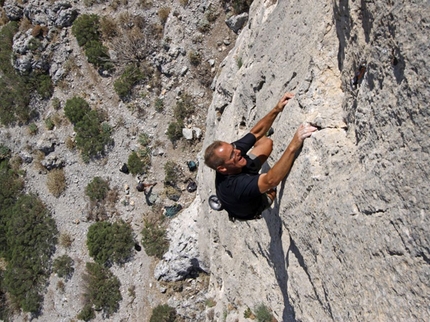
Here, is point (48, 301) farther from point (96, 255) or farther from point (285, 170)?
point (285, 170)

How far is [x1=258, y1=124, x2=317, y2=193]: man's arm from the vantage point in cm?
453

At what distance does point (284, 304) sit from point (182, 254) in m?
6.50

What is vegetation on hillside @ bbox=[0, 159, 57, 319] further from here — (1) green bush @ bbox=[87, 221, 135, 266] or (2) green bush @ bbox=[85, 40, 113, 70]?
(2) green bush @ bbox=[85, 40, 113, 70]

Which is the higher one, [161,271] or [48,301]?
[161,271]

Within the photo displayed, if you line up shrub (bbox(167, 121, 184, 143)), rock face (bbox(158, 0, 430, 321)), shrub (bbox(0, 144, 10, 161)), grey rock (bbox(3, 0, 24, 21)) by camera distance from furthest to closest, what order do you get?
grey rock (bbox(3, 0, 24, 21)) → shrub (bbox(0, 144, 10, 161)) → shrub (bbox(167, 121, 184, 143)) → rock face (bbox(158, 0, 430, 321))

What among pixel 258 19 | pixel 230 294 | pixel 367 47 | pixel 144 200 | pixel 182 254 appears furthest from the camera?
pixel 144 200

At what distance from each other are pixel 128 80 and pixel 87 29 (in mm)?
2878

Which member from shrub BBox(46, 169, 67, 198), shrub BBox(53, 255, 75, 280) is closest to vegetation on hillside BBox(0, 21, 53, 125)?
shrub BBox(46, 169, 67, 198)

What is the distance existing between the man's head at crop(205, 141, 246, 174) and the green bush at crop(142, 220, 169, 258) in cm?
946

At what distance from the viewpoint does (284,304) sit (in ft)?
21.0

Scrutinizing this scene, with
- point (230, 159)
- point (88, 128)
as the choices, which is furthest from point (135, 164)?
point (230, 159)

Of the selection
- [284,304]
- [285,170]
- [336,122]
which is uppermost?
[336,122]

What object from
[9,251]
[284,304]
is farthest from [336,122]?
[9,251]

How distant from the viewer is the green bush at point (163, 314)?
42.1ft
